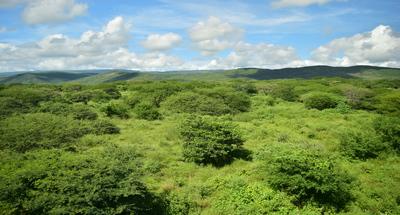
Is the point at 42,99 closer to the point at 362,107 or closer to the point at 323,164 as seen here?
the point at 323,164

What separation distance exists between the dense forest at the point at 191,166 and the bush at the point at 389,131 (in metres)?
0.06

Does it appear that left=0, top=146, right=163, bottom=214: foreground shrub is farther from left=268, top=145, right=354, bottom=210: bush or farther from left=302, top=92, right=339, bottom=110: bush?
left=302, top=92, right=339, bottom=110: bush

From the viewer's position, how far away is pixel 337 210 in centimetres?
1255

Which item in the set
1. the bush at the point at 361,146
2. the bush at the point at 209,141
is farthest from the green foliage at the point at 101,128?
the bush at the point at 361,146

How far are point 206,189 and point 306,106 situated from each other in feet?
90.1

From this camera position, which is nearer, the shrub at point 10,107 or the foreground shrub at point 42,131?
the foreground shrub at point 42,131

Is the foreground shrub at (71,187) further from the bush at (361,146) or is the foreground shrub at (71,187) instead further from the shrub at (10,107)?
the shrub at (10,107)

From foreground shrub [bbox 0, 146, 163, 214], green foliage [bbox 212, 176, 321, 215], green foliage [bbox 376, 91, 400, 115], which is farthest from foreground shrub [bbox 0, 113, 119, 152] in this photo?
green foliage [bbox 376, 91, 400, 115]

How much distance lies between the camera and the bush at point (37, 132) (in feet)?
58.8

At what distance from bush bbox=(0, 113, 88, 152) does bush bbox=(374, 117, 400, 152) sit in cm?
1808

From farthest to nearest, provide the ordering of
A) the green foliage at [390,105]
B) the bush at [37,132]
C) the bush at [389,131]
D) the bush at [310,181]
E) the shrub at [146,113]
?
the green foliage at [390,105] < the shrub at [146,113] < the bush at [389,131] < the bush at [37,132] < the bush at [310,181]

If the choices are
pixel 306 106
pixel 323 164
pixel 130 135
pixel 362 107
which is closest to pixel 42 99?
pixel 130 135

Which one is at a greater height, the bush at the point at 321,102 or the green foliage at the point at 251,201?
the bush at the point at 321,102

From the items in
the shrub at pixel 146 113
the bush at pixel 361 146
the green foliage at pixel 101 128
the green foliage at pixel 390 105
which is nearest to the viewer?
the bush at pixel 361 146
